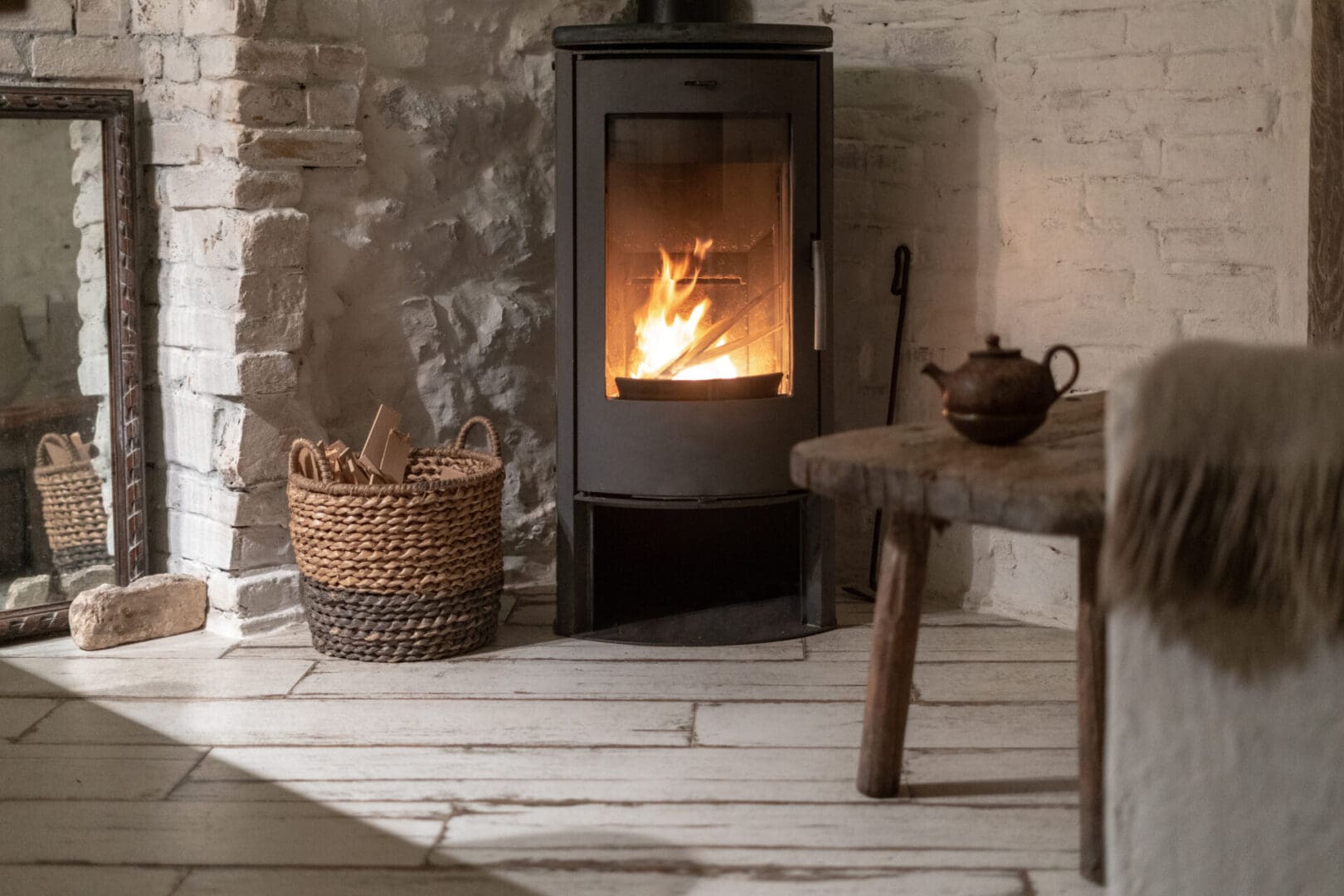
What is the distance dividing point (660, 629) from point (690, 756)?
71 cm

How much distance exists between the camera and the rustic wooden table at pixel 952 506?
67.0 inches

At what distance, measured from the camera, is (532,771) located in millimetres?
2340

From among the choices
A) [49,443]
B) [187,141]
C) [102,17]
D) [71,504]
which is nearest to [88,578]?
[71,504]

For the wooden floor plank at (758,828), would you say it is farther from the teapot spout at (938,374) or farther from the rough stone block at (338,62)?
the rough stone block at (338,62)

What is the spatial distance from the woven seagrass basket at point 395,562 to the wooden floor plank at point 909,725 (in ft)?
1.90

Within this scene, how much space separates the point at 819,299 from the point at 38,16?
1.66 meters

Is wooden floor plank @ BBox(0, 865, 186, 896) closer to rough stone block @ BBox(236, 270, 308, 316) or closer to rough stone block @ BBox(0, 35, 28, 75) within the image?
rough stone block @ BBox(236, 270, 308, 316)

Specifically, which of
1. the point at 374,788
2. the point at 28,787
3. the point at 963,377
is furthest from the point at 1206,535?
the point at 28,787

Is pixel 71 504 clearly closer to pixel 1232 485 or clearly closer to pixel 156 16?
pixel 156 16

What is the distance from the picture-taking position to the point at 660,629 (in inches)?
121

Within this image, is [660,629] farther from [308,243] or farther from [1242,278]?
[1242,278]

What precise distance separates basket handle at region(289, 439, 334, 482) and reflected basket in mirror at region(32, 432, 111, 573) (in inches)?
16.8

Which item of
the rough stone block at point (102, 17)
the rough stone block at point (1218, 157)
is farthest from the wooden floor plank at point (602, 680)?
the rough stone block at point (102, 17)

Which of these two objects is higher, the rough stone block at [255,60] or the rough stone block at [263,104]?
the rough stone block at [255,60]
